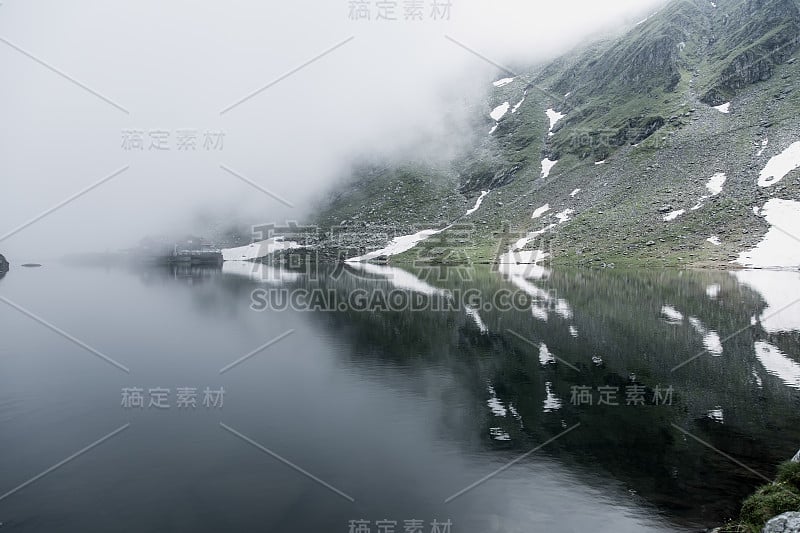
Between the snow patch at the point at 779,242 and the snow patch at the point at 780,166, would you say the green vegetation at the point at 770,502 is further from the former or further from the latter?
the snow patch at the point at 780,166

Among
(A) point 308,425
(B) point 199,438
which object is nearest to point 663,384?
(A) point 308,425

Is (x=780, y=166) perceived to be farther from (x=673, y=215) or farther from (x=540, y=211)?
(x=540, y=211)

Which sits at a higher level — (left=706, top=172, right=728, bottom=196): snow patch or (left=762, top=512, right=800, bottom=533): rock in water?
(left=706, top=172, right=728, bottom=196): snow patch

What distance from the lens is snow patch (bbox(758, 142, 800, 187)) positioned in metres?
135

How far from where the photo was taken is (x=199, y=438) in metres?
26.3

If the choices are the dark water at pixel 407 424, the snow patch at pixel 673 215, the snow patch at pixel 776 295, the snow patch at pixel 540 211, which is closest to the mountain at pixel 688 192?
the snow patch at pixel 540 211

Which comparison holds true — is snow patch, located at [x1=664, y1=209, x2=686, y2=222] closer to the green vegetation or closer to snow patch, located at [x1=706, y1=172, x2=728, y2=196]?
snow patch, located at [x1=706, y1=172, x2=728, y2=196]

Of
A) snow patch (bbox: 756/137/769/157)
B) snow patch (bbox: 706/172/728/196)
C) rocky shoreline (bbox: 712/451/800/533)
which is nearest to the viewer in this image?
Answer: rocky shoreline (bbox: 712/451/800/533)

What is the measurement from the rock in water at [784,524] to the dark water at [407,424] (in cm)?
331

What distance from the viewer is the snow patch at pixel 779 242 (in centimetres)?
10962

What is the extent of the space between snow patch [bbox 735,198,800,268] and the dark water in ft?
211

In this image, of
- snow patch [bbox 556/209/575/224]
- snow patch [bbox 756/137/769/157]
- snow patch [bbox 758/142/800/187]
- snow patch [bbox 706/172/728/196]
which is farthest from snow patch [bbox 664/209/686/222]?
snow patch [bbox 556/209/575/224]

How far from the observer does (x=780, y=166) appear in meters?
138

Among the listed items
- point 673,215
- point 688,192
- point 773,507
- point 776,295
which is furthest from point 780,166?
point 773,507
